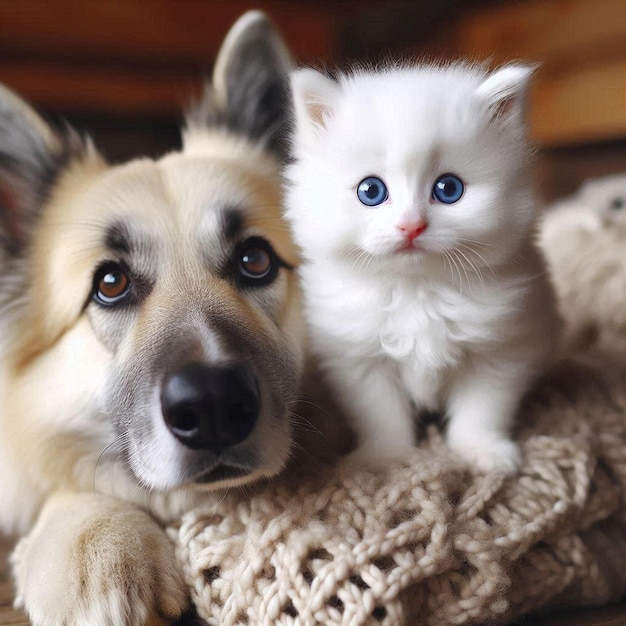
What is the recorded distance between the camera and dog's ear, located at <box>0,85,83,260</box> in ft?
4.12

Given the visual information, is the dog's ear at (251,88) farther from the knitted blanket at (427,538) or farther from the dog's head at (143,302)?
the knitted blanket at (427,538)

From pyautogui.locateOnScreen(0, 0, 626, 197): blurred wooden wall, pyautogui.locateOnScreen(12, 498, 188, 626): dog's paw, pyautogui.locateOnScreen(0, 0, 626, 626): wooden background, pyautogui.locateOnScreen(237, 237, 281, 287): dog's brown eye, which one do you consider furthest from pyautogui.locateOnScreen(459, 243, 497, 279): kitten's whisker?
pyautogui.locateOnScreen(0, 0, 626, 197): blurred wooden wall

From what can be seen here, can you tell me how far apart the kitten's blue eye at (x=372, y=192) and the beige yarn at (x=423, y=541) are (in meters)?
0.36

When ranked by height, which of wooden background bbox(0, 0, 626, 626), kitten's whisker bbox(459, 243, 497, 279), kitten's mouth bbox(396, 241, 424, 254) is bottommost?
kitten's whisker bbox(459, 243, 497, 279)

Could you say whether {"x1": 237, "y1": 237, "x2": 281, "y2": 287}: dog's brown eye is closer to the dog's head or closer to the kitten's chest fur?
the dog's head

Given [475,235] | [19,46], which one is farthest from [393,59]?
[19,46]

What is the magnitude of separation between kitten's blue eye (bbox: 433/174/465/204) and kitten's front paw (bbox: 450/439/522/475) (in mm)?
365

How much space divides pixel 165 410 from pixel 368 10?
2.43 meters

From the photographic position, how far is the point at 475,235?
90cm

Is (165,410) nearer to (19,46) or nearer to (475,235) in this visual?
(475,235)

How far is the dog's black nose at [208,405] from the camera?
0.90 meters

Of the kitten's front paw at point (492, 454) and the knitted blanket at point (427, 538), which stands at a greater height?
the kitten's front paw at point (492, 454)

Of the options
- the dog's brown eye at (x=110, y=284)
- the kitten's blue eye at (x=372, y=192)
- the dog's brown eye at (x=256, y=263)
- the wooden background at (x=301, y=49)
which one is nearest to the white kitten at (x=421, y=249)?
the kitten's blue eye at (x=372, y=192)

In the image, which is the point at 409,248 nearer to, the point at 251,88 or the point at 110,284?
the point at 110,284
